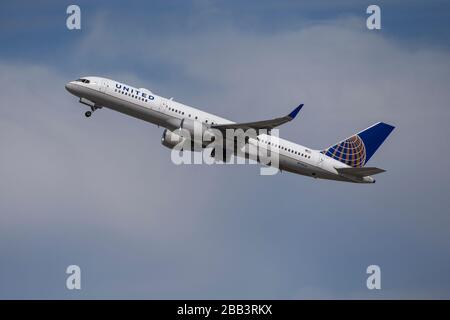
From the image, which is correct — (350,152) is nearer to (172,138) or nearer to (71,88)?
(172,138)

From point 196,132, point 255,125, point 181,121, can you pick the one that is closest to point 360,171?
point 255,125

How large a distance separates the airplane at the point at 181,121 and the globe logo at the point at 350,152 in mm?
757

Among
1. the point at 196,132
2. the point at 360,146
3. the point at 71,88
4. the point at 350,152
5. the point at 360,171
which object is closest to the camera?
the point at 196,132

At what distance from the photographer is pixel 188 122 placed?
7362 cm

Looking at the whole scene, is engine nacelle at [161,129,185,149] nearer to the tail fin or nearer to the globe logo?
the tail fin

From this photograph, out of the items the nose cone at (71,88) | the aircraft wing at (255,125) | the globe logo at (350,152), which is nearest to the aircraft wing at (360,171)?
the globe logo at (350,152)

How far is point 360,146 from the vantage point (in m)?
80.1

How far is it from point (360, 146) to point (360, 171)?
267 inches

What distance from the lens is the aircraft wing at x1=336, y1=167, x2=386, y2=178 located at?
72.2 m

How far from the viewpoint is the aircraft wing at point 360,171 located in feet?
237

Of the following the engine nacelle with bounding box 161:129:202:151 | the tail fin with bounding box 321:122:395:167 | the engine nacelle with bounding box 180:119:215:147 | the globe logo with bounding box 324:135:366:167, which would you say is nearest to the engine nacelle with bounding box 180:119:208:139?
the engine nacelle with bounding box 180:119:215:147

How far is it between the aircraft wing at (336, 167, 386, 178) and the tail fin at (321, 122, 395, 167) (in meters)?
2.87

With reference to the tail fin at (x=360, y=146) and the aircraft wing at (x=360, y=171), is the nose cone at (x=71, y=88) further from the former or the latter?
the aircraft wing at (x=360, y=171)
